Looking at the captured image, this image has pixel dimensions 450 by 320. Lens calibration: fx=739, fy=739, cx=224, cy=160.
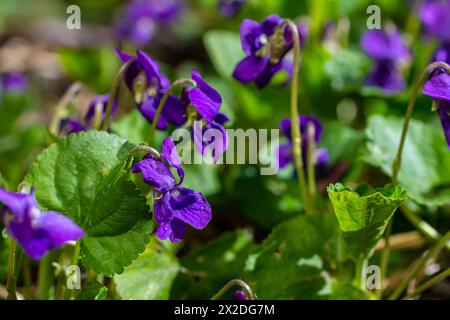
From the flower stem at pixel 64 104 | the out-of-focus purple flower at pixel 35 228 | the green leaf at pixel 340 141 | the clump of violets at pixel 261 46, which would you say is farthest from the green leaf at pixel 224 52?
the out-of-focus purple flower at pixel 35 228

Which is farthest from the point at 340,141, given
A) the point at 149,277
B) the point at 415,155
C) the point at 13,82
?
the point at 13,82

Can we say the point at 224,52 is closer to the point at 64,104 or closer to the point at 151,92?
the point at 64,104

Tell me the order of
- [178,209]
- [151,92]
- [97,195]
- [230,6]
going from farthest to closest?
[230,6] < [151,92] < [97,195] < [178,209]

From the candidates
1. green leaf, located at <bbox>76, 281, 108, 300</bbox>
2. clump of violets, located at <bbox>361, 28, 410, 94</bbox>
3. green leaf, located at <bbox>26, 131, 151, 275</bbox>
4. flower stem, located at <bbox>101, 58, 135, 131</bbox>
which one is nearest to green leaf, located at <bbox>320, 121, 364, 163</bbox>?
clump of violets, located at <bbox>361, 28, 410, 94</bbox>

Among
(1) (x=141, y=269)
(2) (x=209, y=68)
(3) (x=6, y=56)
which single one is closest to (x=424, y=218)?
(1) (x=141, y=269)

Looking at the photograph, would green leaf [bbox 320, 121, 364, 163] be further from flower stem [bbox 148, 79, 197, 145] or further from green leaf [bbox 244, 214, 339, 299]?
flower stem [bbox 148, 79, 197, 145]

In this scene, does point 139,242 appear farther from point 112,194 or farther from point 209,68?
point 209,68
